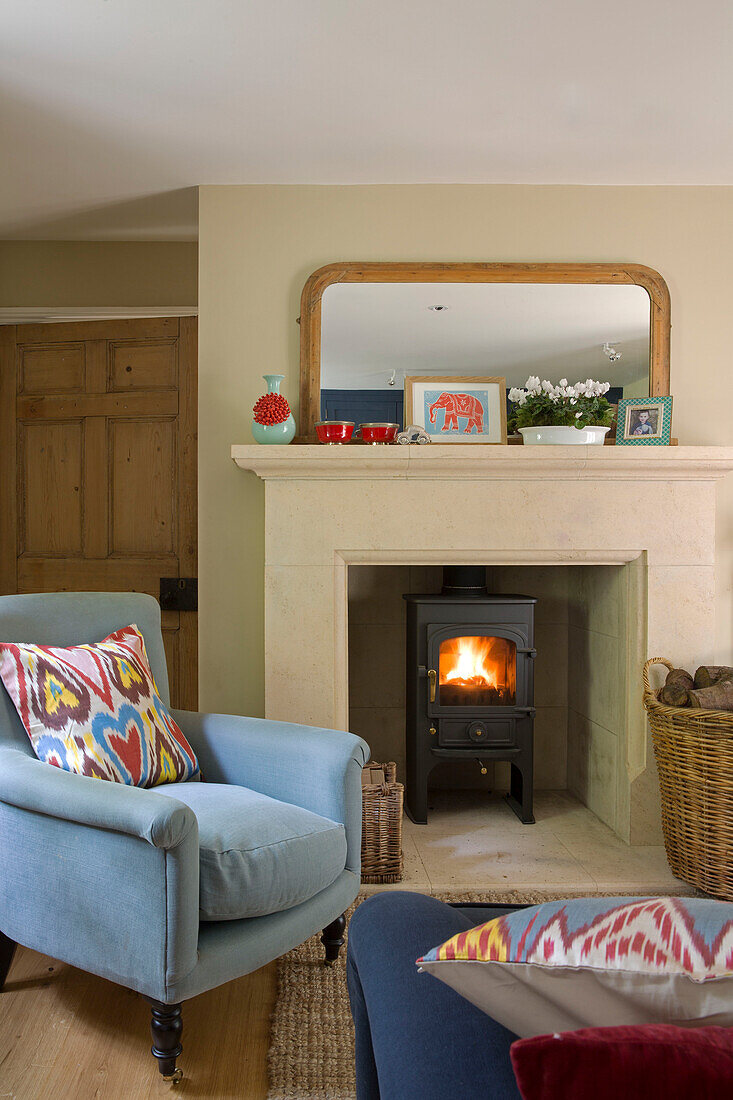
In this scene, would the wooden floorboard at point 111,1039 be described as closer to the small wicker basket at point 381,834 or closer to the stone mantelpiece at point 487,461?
the small wicker basket at point 381,834

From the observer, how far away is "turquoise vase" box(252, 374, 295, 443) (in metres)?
3.03

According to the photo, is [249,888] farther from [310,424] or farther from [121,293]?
[121,293]

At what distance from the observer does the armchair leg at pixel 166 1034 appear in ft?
5.68

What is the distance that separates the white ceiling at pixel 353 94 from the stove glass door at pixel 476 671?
1.77 meters

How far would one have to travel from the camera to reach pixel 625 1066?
0.62 m

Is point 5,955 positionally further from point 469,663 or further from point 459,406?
point 459,406

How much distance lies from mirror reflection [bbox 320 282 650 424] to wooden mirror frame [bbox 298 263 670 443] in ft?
0.08

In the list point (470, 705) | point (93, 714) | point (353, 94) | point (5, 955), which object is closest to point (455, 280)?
point (353, 94)

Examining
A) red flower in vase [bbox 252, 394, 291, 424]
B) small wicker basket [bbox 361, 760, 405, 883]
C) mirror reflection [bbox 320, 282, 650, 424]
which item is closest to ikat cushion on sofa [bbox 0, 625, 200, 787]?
small wicker basket [bbox 361, 760, 405, 883]

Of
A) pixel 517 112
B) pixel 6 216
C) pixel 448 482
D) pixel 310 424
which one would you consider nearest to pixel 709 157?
pixel 517 112

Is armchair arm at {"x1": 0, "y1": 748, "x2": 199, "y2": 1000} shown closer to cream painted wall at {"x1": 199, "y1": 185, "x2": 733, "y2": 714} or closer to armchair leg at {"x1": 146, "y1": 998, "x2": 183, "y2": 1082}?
armchair leg at {"x1": 146, "y1": 998, "x2": 183, "y2": 1082}

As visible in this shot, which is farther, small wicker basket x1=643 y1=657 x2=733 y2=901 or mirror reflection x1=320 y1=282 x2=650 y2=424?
mirror reflection x1=320 y1=282 x2=650 y2=424

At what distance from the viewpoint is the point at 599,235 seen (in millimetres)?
3221

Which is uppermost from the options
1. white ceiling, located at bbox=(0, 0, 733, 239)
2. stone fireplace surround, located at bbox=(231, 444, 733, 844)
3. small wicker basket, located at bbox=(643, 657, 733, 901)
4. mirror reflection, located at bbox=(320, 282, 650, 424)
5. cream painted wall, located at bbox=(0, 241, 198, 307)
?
white ceiling, located at bbox=(0, 0, 733, 239)
